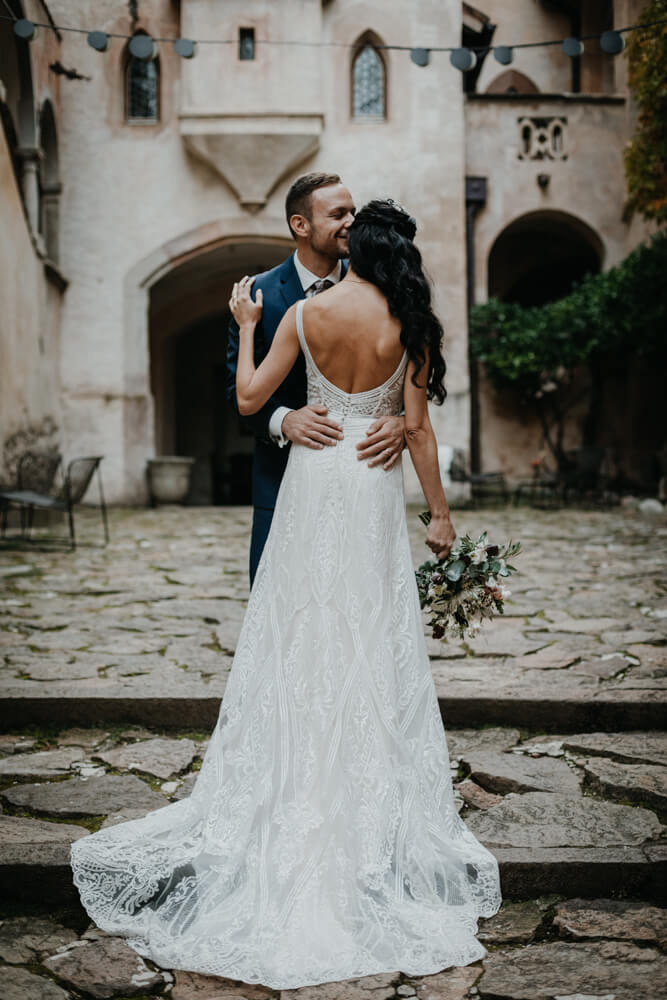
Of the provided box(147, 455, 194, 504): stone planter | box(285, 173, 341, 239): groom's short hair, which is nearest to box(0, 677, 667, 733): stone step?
box(285, 173, 341, 239): groom's short hair

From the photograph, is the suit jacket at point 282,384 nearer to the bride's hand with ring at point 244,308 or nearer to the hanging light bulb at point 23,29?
the bride's hand with ring at point 244,308

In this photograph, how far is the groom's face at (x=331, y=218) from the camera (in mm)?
2945

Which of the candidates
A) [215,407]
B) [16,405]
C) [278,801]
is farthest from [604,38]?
[215,407]

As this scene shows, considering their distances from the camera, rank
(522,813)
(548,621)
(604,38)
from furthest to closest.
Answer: (604,38) < (548,621) < (522,813)

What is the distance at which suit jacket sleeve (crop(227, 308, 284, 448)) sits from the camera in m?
3.08

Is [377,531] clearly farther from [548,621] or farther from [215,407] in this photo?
[215,407]

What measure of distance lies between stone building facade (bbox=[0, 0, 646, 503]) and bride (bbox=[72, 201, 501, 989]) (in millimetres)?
11175

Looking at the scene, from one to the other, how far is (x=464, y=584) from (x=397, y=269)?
0.96m

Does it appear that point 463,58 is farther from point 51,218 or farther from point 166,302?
point 166,302

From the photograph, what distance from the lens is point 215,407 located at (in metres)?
23.6

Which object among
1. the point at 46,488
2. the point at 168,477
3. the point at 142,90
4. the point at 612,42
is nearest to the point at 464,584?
the point at 612,42

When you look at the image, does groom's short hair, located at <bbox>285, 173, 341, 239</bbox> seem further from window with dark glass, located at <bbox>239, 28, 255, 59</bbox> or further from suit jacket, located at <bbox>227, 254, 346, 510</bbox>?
window with dark glass, located at <bbox>239, 28, 255, 59</bbox>

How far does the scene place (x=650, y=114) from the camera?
11383 millimetres

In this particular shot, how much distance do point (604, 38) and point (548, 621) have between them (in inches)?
249
